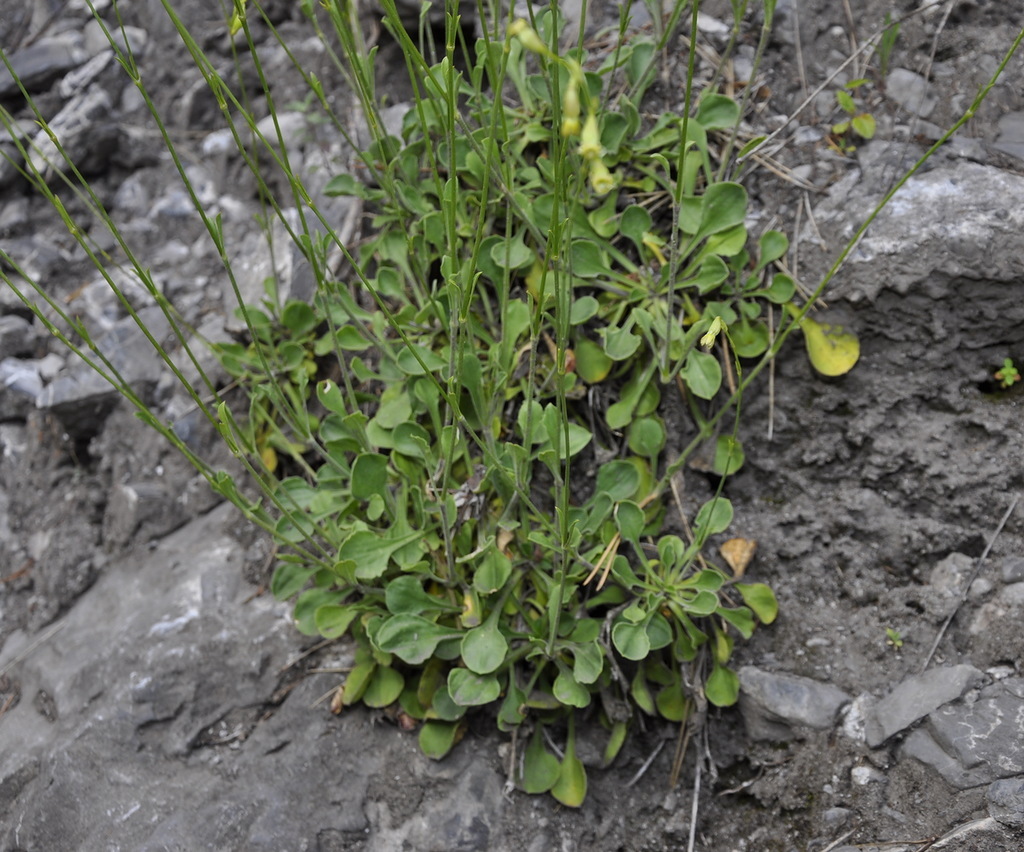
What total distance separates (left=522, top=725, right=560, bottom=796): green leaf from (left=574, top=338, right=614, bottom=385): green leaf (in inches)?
35.1

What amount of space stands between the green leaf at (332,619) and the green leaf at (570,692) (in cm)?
54

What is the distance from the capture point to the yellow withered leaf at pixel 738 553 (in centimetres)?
213

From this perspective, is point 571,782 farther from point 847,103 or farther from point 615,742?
point 847,103

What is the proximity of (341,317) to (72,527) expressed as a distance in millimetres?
1137

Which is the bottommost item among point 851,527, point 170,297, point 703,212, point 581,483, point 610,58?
point 851,527

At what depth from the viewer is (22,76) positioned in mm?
3365

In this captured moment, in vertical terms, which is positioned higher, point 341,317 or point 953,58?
point 953,58

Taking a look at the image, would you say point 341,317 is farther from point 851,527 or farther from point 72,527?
point 851,527

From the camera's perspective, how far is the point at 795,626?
2.08m

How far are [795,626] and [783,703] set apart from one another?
8.2 inches

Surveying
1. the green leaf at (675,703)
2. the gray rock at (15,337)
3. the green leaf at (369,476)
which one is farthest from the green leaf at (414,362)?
the gray rock at (15,337)

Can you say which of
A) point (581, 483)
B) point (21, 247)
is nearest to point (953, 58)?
point (581, 483)

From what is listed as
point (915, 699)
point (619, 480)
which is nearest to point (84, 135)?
point (619, 480)

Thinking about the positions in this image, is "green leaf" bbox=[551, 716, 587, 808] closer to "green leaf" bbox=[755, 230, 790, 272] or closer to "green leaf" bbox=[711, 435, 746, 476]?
"green leaf" bbox=[711, 435, 746, 476]
